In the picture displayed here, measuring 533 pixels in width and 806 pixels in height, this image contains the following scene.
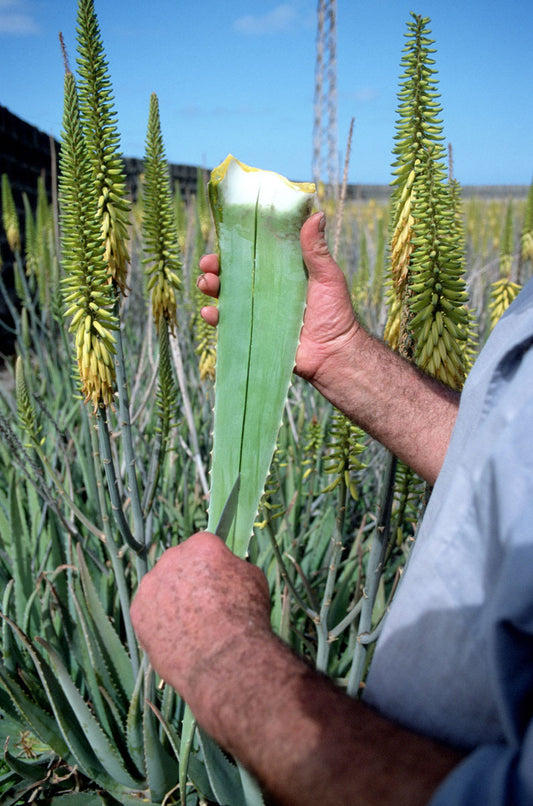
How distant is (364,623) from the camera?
1.35m

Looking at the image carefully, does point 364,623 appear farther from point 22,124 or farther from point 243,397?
point 22,124

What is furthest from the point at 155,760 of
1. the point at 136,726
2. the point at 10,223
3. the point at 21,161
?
the point at 21,161

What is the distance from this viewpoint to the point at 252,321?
105 cm

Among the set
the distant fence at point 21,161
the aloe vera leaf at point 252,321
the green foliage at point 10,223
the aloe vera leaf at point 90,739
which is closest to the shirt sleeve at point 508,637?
the aloe vera leaf at point 252,321

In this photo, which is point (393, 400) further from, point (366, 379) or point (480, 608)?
point (480, 608)

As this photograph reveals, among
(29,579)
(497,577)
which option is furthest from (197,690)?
(29,579)

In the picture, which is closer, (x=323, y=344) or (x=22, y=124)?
(x=323, y=344)

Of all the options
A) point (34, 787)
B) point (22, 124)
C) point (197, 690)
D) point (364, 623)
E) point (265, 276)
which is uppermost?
point (22, 124)

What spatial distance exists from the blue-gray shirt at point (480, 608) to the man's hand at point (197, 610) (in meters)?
0.18

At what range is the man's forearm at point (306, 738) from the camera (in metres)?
0.60

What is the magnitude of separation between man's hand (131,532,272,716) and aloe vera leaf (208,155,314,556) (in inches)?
4.9

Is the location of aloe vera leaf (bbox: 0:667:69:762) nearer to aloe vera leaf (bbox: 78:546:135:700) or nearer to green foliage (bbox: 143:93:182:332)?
aloe vera leaf (bbox: 78:546:135:700)

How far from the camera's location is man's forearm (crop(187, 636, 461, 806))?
23.8 inches

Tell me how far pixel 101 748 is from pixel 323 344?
107cm
